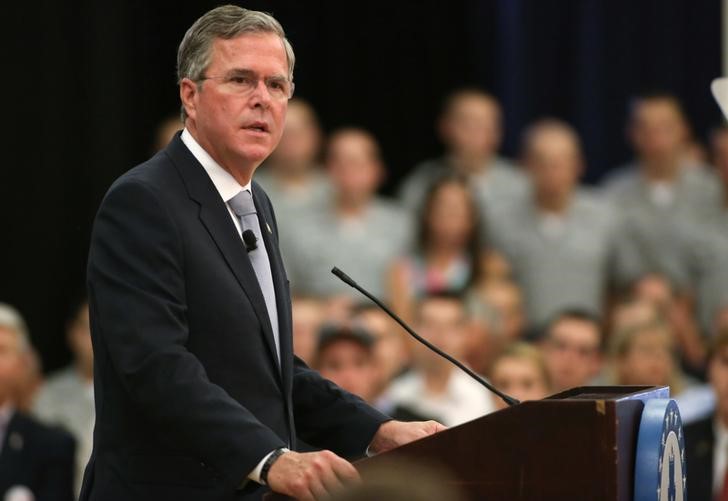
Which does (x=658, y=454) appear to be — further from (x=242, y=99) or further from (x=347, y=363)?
(x=347, y=363)

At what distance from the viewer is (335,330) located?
247 inches


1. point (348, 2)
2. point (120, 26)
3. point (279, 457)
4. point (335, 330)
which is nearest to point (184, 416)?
point (279, 457)

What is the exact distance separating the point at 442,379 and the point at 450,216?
97cm

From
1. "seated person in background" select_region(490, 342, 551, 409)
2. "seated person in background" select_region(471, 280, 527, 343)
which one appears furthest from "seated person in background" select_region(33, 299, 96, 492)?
"seated person in background" select_region(490, 342, 551, 409)

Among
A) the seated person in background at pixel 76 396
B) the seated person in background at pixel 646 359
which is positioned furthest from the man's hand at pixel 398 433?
the seated person in background at pixel 76 396

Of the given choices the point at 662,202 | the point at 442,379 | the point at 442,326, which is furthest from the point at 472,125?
the point at 442,379

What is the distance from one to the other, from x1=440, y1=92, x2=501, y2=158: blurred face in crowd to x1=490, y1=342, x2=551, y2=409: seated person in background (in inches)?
73.5

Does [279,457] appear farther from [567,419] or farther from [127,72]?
[127,72]

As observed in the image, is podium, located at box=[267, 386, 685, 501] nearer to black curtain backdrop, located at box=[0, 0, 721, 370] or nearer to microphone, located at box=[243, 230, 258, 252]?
microphone, located at box=[243, 230, 258, 252]

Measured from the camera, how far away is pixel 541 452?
9.02 ft

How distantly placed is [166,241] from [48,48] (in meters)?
5.62

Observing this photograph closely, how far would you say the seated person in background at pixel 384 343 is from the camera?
22.2 ft

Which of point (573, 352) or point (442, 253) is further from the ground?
point (442, 253)

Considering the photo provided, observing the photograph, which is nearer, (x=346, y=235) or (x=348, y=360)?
(x=348, y=360)
